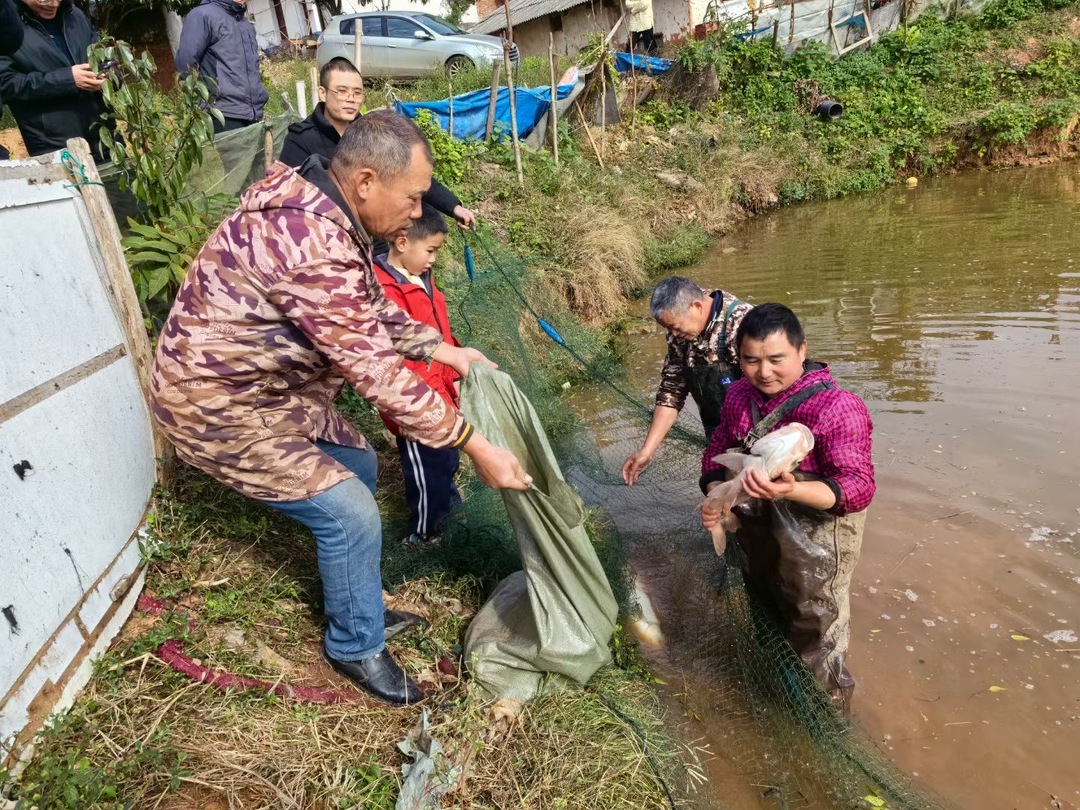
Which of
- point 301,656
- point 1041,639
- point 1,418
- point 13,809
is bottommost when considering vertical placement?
point 1041,639

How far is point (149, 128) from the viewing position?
350 cm

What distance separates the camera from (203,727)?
2254 millimetres

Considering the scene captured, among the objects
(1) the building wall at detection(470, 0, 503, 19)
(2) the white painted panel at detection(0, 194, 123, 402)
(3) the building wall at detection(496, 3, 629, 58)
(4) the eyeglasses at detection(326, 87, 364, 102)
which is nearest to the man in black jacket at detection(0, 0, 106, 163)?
(4) the eyeglasses at detection(326, 87, 364, 102)

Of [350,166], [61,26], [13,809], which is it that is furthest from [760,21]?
[13,809]

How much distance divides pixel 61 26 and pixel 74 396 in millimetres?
2727

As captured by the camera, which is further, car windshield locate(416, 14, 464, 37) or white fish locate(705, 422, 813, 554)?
car windshield locate(416, 14, 464, 37)

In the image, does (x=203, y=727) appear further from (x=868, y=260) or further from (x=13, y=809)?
(x=868, y=260)

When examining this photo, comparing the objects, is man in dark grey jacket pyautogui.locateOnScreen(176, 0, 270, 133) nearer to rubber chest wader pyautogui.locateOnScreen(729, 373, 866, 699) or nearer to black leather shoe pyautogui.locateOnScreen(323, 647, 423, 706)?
black leather shoe pyautogui.locateOnScreen(323, 647, 423, 706)

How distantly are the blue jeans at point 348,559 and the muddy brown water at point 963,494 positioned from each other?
139 cm

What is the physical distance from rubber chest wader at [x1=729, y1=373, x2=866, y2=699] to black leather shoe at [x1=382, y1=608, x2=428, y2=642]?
4.34 feet

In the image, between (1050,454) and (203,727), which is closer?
(203,727)

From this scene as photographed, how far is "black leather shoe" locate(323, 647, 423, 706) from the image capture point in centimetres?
249

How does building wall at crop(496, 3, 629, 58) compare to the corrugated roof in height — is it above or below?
below

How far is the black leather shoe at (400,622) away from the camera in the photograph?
9.25 feet
